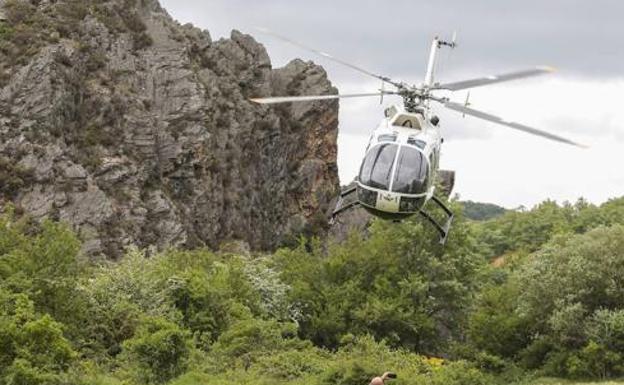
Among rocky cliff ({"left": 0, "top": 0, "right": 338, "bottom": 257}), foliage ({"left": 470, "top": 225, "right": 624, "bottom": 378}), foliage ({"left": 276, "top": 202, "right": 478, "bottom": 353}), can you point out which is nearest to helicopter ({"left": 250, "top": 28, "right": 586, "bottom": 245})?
foliage ({"left": 470, "top": 225, "right": 624, "bottom": 378})

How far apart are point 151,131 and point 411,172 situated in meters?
58.0

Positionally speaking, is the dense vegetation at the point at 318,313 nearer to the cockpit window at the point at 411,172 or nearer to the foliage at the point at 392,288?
the foliage at the point at 392,288

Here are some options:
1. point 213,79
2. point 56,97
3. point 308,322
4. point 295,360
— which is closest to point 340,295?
point 308,322

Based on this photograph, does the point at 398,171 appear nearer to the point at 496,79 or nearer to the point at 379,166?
the point at 379,166

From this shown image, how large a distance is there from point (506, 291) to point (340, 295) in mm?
8429

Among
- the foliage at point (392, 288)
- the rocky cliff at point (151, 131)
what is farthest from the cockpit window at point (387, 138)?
the rocky cliff at point (151, 131)

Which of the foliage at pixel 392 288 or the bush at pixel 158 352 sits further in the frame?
the foliage at pixel 392 288

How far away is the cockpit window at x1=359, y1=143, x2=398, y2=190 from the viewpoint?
23.5 metres

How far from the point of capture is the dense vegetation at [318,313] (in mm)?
29922

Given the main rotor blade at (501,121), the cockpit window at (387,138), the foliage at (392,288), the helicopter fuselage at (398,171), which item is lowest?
the foliage at (392,288)

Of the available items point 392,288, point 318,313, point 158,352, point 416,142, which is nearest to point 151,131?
point 318,313

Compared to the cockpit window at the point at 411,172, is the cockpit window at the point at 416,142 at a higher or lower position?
higher

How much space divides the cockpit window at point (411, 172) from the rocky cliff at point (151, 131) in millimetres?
41726

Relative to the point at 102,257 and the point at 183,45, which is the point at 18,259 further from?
the point at 183,45
